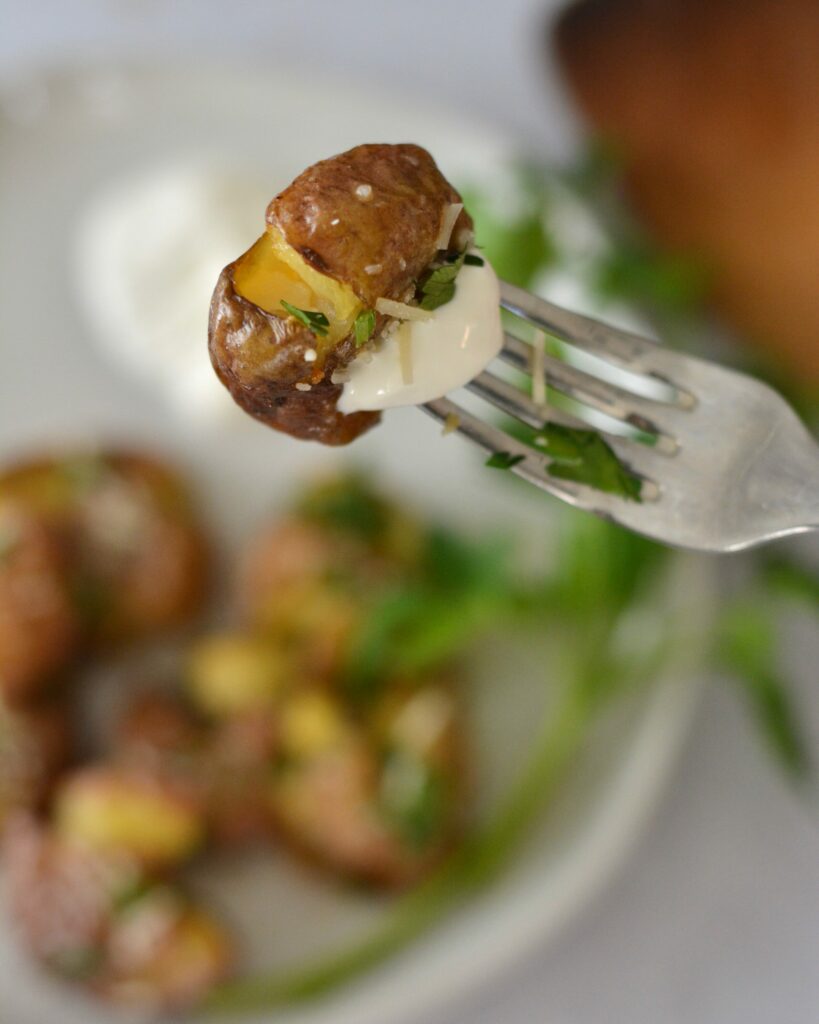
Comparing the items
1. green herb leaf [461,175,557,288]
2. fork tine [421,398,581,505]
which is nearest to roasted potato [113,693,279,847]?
green herb leaf [461,175,557,288]

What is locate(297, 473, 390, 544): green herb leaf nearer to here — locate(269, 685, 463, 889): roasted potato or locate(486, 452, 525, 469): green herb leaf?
locate(269, 685, 463, 889): roasted potato

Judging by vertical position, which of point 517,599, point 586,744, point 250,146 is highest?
point 250,146

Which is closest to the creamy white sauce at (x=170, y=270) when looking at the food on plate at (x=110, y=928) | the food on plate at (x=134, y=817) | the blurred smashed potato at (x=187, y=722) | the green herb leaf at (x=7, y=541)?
the blurred smashed potato at (x=187, y=722)

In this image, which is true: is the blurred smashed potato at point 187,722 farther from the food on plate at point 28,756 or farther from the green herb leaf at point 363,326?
the green herb leaf at point 363,326

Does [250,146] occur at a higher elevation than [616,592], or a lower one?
higher

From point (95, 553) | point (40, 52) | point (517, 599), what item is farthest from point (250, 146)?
point (517, 599)

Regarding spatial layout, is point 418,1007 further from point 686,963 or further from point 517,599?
point 517,599

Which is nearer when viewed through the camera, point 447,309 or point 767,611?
point 447,309

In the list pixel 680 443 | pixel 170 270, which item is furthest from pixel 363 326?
pixel 170 270
